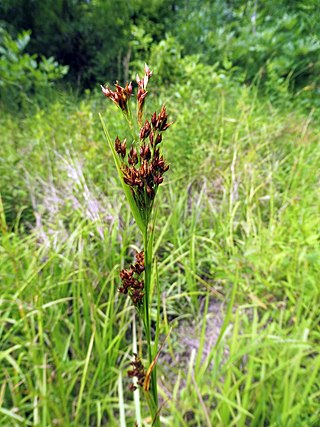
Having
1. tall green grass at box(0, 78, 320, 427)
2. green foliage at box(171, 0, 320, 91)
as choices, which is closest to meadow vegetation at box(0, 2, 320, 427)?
tall green grass at box(0, 78, 320, 427)

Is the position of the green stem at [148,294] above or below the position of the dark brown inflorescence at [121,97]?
below

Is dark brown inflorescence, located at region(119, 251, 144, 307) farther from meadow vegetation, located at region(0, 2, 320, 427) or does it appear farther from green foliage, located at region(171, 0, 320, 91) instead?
green foliage, located at region(171, 0, 320, 91)

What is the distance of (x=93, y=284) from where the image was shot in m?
1.40

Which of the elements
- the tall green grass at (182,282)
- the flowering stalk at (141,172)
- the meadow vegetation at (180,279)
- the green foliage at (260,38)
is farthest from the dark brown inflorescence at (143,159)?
the green foliage at (260,38)

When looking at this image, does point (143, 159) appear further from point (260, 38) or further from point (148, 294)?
point (260, 38)

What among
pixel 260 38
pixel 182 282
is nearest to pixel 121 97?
pixel 182 282

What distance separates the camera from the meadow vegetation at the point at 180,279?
1.02 meters

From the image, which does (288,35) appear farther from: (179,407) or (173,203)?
(179,407)

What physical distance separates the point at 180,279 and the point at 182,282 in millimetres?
101

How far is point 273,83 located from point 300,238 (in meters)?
2.14

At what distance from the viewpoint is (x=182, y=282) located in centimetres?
147

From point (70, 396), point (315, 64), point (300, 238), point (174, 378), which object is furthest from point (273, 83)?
point (70, 396)

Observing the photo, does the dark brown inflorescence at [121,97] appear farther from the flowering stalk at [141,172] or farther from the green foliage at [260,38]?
the green foliage at [260,38]

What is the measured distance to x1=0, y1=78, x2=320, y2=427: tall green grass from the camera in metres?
1.02
